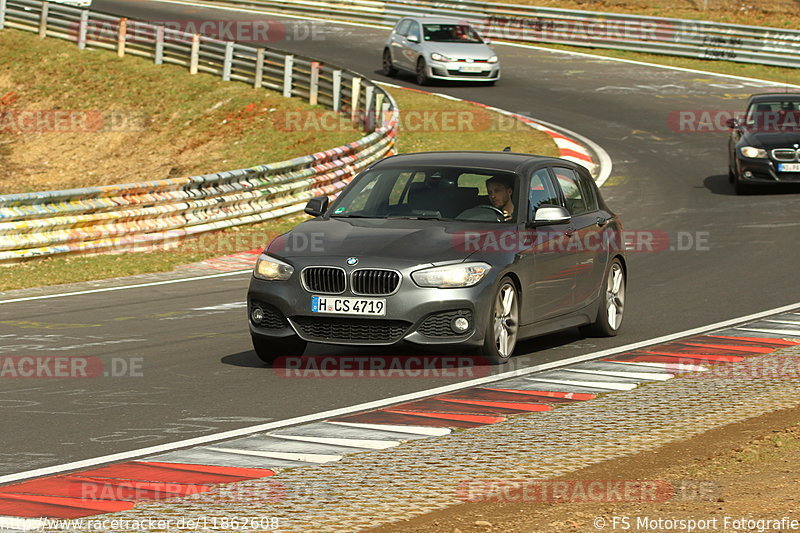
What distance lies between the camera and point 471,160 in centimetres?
1173

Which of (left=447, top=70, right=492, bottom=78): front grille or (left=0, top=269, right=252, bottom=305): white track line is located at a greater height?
(left=447, top=70, right=492, bottom=78): front grille

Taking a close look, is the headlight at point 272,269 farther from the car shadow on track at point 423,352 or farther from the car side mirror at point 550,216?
the car side mirror at point 550,216

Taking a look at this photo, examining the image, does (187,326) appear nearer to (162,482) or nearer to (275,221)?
(162,482)

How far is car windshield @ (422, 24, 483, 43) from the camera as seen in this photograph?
3753cm

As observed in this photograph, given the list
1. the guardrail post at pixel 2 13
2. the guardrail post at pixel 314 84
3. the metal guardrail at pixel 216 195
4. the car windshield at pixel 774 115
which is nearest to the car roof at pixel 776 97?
the car windshield at pixel 774 115

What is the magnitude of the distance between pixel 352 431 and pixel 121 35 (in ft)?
110

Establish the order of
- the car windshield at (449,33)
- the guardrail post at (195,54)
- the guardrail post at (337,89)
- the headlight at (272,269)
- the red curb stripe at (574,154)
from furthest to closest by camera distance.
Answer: the guardrail post at (195,54), the car windshield at (449,33), the guardrail post at (337,89), the red curb stripe at (574,154), the headlight at (272,269)

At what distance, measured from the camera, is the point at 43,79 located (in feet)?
130

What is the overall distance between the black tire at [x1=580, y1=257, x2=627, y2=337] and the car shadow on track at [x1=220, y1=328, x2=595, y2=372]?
0.15 m

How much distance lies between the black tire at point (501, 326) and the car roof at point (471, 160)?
125 centimetres

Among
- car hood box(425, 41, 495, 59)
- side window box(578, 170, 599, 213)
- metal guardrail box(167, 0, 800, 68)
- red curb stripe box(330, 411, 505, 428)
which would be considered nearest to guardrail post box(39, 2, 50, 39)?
metal guardrail box(167, 0, 800, 68)

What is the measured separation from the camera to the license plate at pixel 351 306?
33.4 ft

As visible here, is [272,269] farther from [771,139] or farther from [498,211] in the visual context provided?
[771,139]

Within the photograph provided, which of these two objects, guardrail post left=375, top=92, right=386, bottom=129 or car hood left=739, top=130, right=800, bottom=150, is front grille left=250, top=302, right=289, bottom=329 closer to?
car hood left=739, top=130, right=800, bottom=150
